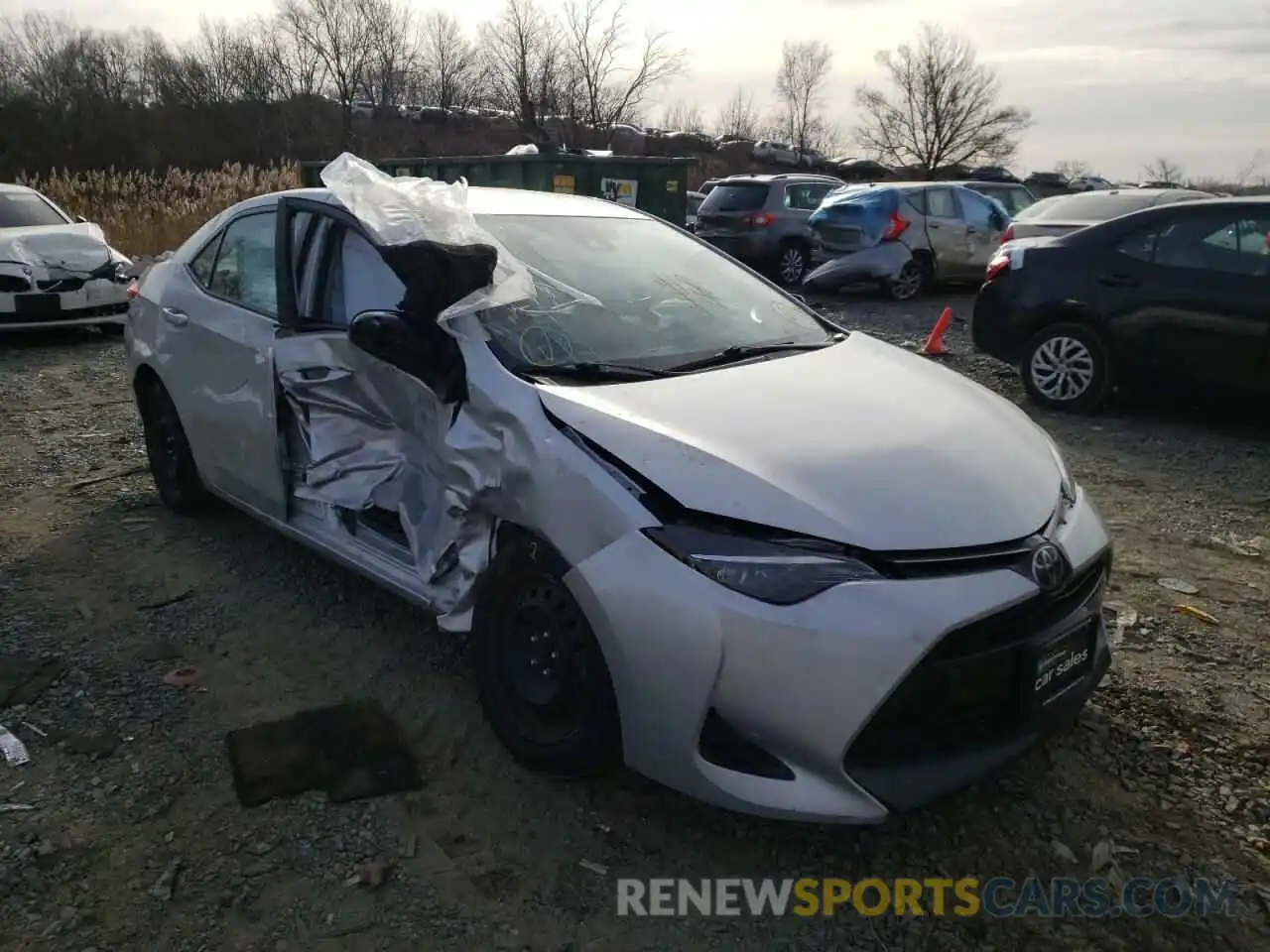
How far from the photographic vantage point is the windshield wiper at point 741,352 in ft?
9.91

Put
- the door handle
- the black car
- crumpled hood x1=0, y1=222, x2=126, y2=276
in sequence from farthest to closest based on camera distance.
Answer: crumpled hood x1=0, y1=222, x2=126, y2=276 → the door handle → the black car

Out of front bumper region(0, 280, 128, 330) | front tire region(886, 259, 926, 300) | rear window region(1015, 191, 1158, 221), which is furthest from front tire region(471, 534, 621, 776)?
front tire region(886, 259, 926, 300)

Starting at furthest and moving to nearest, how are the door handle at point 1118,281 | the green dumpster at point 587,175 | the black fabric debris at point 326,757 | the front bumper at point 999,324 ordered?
1. the green dumpster at point 587,175
2. the front bumper at point 999,324
3. the door handle at point 1118,281
4. the black fabric debris at point 326,757

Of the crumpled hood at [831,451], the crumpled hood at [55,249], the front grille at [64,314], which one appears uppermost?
the crumpled hood at [831,451]

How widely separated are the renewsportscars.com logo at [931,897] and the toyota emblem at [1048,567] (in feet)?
2.38

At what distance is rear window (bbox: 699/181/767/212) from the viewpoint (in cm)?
1445

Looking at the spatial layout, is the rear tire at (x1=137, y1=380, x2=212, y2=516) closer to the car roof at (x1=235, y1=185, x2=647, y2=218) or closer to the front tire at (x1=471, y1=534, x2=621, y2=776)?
the car roof at (x1=235, y1=185, x2=647, y2=218)

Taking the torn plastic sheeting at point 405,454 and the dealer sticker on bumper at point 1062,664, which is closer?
the dealer sticker on bumper at point 1062,664

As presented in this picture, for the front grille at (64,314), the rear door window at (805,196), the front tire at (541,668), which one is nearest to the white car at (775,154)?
the rear door window at (805,196)

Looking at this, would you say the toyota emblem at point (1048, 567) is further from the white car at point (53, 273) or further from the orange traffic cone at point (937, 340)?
the white car at point (53, 273)

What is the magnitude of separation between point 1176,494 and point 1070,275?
2.04 meters

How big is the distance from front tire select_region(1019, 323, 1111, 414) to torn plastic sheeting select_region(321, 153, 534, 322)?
4.68 metres

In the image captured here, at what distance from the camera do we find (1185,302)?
6.12 m

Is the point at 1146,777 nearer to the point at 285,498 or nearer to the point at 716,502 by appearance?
the point at 716,502
